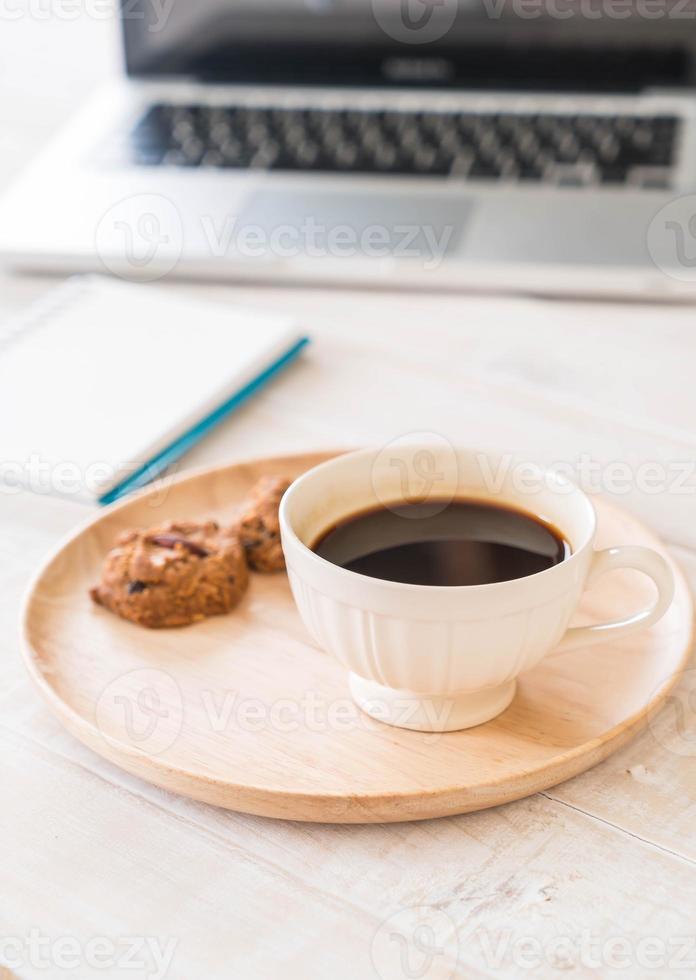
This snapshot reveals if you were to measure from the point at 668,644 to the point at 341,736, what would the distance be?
0.18 m

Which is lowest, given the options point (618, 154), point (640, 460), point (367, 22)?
point (640, 460)

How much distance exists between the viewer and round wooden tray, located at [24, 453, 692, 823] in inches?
20.2

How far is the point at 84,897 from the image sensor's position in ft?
1.58

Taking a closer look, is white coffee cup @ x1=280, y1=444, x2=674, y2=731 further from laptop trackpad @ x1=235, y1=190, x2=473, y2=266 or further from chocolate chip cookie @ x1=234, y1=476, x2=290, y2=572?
laptop trackpad @ x1=235, y1=190, x2=473, y2=266

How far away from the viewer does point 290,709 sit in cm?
57

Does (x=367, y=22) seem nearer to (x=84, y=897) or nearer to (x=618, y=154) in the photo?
(x=618, y=154)

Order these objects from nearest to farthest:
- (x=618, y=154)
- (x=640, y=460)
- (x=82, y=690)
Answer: (x=82, y=690)
(x=640, y=460)
(x=618, y=154)

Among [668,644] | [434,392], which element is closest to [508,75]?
[434,392]

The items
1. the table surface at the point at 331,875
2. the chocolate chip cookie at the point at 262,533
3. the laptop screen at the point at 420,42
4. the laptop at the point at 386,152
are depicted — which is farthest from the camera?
the laptop screen at the point at 420,42

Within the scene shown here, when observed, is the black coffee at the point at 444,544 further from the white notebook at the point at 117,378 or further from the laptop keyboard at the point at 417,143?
the laptop keyboard at the point at 417,143

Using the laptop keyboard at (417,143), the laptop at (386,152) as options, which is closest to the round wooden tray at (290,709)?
the laptop at (386,152)

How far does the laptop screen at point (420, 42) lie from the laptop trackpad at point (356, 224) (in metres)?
0.19

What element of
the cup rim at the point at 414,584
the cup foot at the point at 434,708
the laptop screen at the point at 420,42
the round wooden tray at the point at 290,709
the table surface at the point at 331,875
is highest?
the laptop screen at the point at 420,42

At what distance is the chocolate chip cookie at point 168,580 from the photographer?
0.62m
